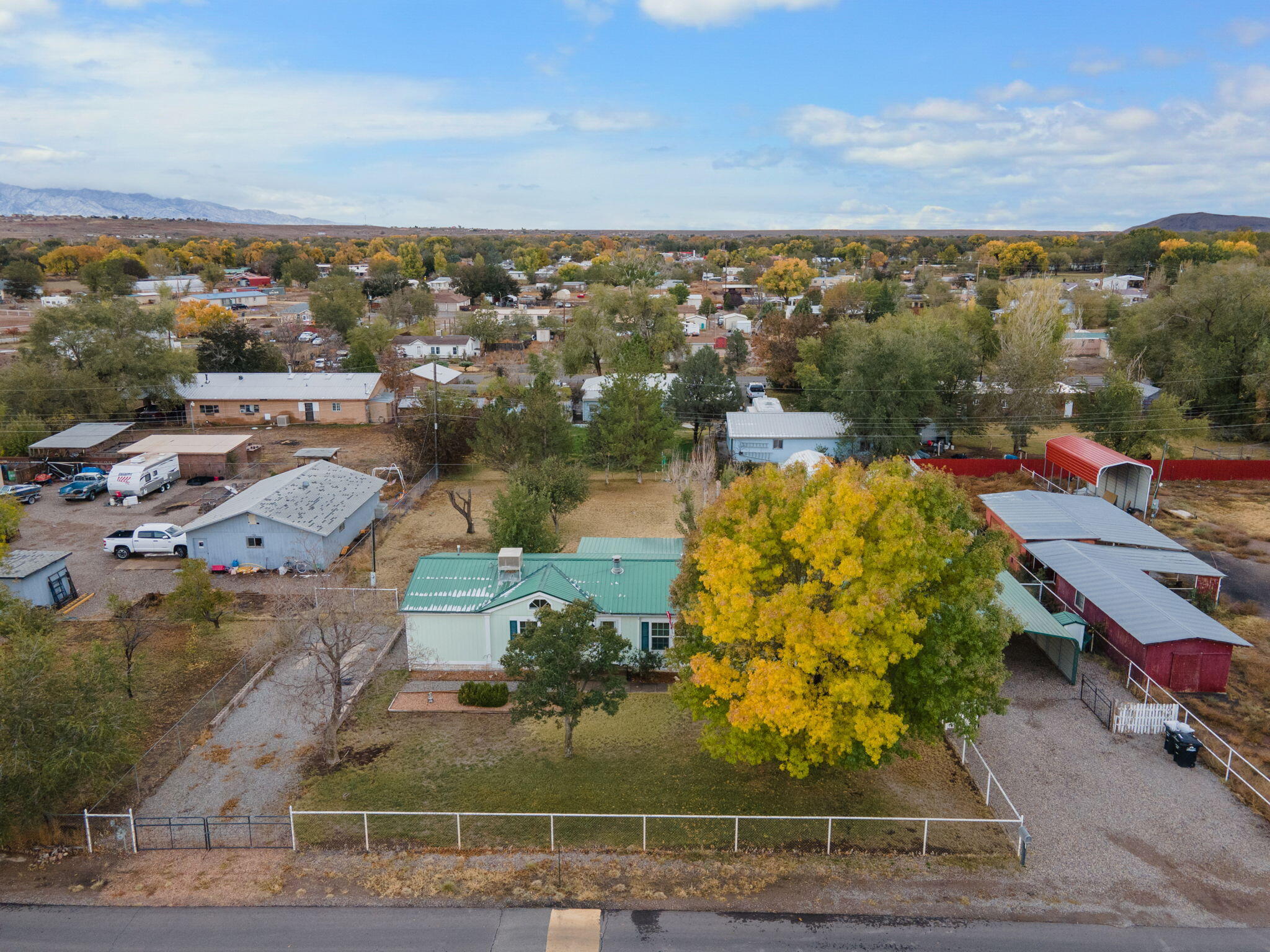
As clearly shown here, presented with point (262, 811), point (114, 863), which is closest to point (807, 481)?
point (262, 811)

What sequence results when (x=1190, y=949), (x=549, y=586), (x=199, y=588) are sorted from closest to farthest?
(x=1190, y=949)
(x=549, y=586)
(x=199, y=588)

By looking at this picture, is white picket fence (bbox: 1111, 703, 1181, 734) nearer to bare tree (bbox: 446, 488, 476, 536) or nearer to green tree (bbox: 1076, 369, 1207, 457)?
bare tree (bbox: 446, 488, 476, 536)

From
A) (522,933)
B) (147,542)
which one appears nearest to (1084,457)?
(522,933)

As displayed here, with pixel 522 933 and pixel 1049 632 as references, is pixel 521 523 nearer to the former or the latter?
pixel 522 933

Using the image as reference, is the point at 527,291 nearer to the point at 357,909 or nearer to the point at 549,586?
the point at 549,586

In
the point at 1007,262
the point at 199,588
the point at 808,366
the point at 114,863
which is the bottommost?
the point at 114,863
